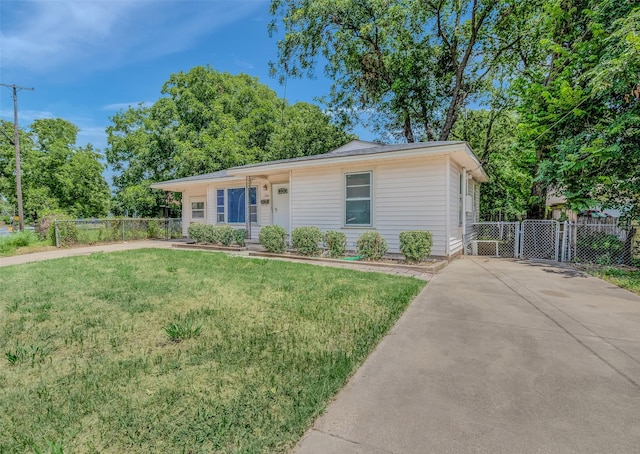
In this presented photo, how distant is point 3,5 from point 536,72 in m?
16.9

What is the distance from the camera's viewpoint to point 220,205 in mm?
13484

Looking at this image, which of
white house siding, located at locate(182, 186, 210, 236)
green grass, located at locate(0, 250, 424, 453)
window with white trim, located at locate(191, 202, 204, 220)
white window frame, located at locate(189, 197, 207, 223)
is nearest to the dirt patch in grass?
green grass, located at locate(0, 250, 424, 453)

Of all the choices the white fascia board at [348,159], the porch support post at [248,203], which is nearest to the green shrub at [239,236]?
the porch support post at [248,203]

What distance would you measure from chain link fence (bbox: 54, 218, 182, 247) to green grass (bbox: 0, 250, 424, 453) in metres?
7.32

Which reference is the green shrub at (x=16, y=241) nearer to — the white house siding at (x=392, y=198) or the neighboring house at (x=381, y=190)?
the neighboring house at (x=381, y=190)

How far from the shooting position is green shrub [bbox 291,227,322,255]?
853cm

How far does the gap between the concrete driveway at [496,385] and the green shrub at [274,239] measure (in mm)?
5491

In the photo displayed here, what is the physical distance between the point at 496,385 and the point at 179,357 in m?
2.65

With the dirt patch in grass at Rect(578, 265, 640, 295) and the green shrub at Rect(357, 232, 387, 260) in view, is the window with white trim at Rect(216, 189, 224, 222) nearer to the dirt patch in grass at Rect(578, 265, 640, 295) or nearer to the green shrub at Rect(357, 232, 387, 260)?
the green shrub at Rect(357, 232, 387, 260)

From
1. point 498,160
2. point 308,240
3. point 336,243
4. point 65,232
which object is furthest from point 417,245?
point 65,232

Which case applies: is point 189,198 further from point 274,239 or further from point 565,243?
point 565,243

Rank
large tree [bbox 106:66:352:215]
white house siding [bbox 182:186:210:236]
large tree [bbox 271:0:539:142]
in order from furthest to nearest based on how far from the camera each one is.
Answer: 1. large tree [bbox 106:66:352:215]
2. white house siding [bbox 182:186:210:236]
3. large tree [bbox 271:0:539:142]

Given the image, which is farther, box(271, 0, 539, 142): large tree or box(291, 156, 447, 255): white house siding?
box(271, 0, 539, 142): large tree

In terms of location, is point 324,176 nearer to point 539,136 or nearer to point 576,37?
point 539,136
